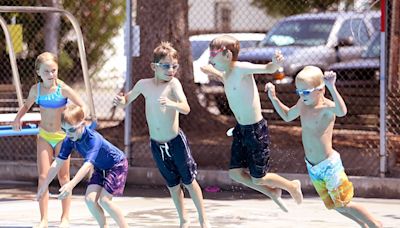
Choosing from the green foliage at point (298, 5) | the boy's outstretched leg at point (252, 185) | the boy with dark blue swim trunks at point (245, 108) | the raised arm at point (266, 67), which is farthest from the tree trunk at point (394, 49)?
the green foliage at point (298, 5)

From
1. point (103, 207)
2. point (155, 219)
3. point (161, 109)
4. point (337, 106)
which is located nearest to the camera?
point (337, 106)

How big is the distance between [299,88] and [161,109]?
1.34 meters

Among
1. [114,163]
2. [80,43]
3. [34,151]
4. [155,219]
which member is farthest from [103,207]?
[34,151]

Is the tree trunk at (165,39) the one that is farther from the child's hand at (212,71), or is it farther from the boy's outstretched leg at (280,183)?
the boy's outstretched leg at (280,183)

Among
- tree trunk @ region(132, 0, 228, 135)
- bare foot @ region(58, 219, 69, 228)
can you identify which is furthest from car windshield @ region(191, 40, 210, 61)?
bare foot @ region(58, 219, 69, 228)

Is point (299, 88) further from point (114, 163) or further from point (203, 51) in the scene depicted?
point (203, 51)

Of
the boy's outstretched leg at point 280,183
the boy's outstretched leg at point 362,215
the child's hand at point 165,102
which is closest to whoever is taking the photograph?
the boy's outstretched leg at point 362,215

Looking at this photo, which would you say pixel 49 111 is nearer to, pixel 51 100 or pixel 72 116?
pixel 51 100

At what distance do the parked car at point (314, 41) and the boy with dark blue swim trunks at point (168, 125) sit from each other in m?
7.65

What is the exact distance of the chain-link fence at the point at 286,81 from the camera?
1175 centimetres

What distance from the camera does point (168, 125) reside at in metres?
8.16

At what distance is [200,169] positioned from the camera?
11484 millimetres

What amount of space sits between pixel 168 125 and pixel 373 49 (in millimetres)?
8041

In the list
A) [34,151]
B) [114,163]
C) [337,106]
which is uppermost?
[337,106]
